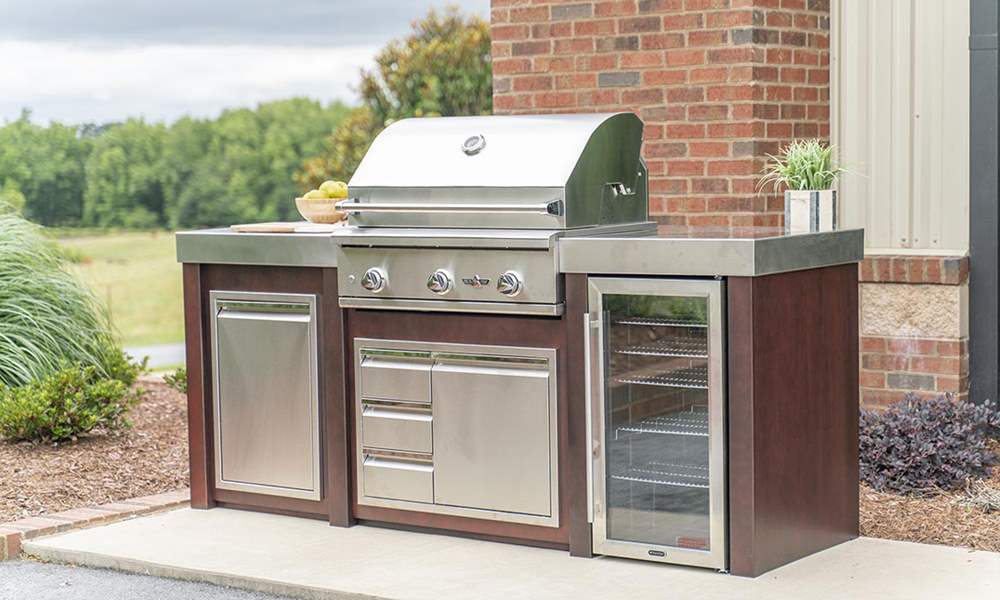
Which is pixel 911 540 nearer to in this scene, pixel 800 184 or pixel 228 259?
pixel 800 184

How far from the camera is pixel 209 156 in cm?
1627

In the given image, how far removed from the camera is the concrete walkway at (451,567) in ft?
14.8

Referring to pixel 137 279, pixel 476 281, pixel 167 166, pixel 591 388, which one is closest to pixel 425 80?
pixel 167 166

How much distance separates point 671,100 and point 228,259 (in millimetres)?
2296

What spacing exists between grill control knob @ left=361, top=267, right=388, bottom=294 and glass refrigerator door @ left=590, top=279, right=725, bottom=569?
2.82 ft

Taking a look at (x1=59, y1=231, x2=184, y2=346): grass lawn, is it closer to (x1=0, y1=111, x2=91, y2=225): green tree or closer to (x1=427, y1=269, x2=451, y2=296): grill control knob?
(x1=0, y1=111, x2=91, y2=225): green tree

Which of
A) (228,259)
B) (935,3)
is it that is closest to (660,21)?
(935,3)

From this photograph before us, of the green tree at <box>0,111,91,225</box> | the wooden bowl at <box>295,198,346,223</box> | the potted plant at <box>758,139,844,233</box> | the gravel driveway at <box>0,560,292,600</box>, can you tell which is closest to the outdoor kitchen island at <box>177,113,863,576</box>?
the potted plant at <box>758,139,844,233</box>

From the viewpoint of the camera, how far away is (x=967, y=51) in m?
6.34

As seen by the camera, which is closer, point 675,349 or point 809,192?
point 675,349

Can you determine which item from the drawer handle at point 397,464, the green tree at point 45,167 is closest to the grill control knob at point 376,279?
the drawer handle at point 397,464

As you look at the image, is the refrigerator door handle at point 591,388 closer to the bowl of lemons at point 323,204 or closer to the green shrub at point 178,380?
the bowl of lemons at point 323,204

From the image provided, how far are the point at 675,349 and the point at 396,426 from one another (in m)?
1.18

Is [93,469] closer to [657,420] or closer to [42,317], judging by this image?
[42,317]
